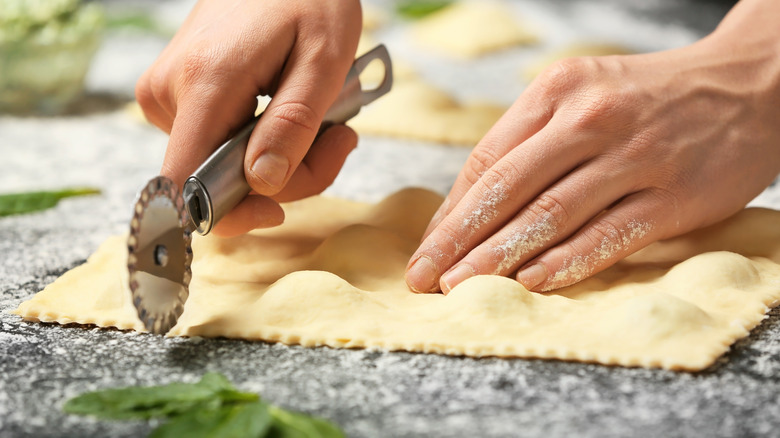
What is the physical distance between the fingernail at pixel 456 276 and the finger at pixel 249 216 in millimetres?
323

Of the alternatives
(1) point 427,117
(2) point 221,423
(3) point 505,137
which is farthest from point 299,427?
(1) point 427,117

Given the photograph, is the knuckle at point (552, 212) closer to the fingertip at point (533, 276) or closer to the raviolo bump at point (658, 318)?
the fingertip at point (533, 276)

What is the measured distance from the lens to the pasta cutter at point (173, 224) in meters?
1.03

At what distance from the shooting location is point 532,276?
122cm

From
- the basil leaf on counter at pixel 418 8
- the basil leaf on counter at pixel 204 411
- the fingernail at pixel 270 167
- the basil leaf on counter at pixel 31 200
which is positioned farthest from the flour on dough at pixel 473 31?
the basil leaf on counter at pixel 204 411

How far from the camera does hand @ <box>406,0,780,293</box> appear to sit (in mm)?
1250

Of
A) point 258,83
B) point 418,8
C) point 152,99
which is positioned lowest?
point 258,83

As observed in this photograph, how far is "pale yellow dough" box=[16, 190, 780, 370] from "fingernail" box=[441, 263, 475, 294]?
0.08 ft

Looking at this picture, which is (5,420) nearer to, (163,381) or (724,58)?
(163,381)

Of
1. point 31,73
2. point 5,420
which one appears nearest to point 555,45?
point 31,73

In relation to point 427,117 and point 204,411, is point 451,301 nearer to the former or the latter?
point 204,411

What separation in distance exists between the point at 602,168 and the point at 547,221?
0.13 metres

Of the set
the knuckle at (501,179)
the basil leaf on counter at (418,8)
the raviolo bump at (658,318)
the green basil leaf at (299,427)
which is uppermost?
the basil leaf on counter at (418,8)

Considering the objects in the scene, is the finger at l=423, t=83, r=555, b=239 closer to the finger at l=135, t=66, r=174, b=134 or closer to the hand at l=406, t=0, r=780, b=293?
the hand at l=406, t=0, r=780, b=293
